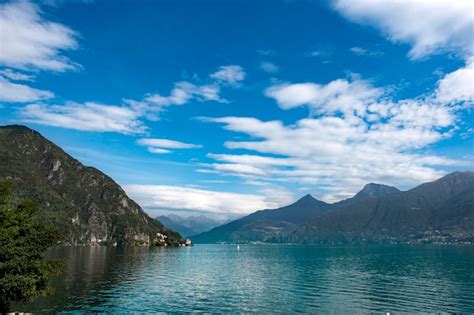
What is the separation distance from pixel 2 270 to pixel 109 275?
88.5 m

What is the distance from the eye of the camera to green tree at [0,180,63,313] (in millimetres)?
54969

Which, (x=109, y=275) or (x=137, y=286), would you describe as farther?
(x=109, y=275)

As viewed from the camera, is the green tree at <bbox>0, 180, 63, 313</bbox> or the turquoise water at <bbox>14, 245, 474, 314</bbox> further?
the turquoise water at <bbox>14, 245, 474, 314</bbox>

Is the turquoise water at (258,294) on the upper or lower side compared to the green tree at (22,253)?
lower

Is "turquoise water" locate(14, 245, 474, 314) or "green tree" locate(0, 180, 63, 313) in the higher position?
"green tree" locate(0, 180, 63, 313)

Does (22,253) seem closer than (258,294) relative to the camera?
Yes

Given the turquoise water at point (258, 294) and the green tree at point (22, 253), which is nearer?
the green tree at point (22, 253)

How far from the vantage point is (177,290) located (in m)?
110

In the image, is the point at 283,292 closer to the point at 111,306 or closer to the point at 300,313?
the point at 300,313

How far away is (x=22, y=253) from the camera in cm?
5656

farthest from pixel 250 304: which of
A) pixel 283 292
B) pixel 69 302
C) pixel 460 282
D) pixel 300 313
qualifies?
pixel 460 282

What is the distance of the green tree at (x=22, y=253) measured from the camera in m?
55.0

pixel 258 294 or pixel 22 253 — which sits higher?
pixel 22 253

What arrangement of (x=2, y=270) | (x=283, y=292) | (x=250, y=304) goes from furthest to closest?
(x=283, y=292) < (x=250, y=304) < (x=2, y=270)
